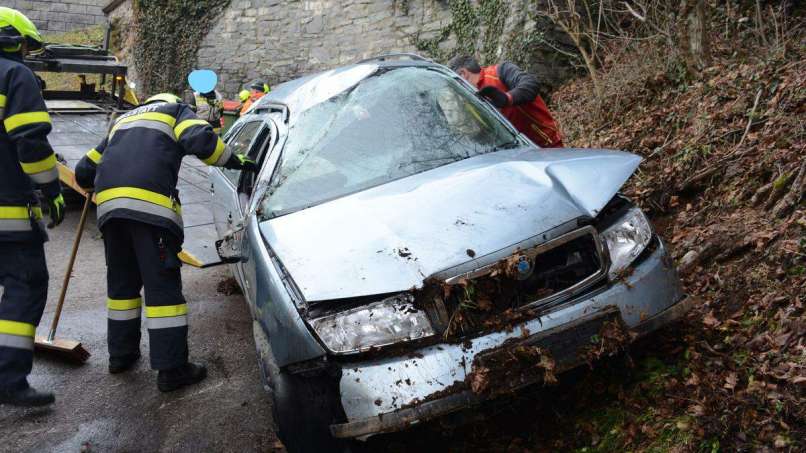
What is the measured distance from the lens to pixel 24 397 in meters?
3.74

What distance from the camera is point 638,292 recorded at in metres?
2.64

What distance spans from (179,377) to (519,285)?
8.15 feet

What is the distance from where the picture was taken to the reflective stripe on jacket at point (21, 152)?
12.3 feet

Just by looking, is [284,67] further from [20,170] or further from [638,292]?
[638,292]

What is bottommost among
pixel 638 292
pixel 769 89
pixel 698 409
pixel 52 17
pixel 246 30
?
pixel 52 17

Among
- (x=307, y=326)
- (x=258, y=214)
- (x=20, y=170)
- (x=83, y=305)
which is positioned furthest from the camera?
(x=83, y=305)

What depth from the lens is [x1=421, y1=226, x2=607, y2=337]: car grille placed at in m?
2.49

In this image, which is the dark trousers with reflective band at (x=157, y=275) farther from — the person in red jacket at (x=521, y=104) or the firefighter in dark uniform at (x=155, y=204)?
the person in red jacket at (x=521, y=104)

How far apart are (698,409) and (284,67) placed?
14.2 m

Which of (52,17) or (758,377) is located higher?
(758,377)

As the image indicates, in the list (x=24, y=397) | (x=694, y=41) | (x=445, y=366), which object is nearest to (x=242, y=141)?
(x=24, y=397)

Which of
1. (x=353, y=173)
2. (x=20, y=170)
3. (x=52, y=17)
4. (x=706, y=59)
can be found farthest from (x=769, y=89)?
(x=52, y=17)

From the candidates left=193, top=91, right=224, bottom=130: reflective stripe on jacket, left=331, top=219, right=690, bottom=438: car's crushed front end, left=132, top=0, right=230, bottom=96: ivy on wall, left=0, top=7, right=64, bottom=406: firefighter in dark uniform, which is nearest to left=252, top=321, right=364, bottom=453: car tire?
left=331, top=219, right=690, bottom=438: car's crushed front end

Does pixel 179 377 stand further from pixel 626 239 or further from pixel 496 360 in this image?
pixel 626 239
